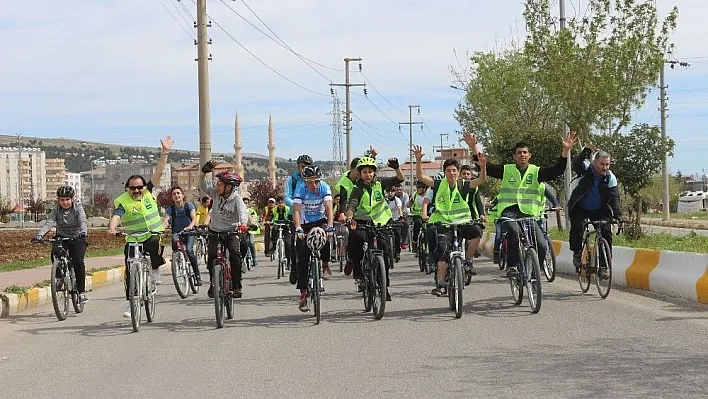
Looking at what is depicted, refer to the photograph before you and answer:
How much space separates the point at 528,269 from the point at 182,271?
6.16m

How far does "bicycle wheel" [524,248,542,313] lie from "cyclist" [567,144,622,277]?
5.35 feet

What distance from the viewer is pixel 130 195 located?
499 inches

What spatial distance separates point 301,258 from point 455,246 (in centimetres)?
184

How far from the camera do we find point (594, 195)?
1302 cm

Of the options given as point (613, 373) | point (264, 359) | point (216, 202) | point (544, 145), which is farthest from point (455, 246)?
point (544, 145)

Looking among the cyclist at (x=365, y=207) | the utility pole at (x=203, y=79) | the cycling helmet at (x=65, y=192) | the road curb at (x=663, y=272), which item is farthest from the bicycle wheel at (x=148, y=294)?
the utility pole at (x=203, y=79)

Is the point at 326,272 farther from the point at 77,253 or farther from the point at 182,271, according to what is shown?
the point at 77,253

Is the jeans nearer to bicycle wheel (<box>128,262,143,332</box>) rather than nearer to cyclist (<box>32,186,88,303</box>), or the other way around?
cyclist (<box>32,186,88,303</box>)

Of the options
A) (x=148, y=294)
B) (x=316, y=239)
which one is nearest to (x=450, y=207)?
(x=316, y=239)

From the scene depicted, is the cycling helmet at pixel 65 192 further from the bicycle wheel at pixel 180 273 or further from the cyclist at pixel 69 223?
the bicycle wheel at pixel 180 273

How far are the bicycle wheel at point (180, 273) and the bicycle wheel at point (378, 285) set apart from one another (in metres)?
4.72

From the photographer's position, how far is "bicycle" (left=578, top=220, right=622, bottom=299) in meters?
12.7

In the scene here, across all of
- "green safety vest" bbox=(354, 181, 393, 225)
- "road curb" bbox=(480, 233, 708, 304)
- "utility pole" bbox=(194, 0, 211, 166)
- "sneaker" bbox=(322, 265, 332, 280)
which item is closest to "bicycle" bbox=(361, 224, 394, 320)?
"green safety vest" bbox=(354, 181, 393, 225)

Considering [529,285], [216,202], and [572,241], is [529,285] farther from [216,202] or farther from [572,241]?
[216,202]
